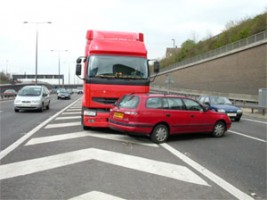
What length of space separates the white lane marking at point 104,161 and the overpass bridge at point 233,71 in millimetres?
32465

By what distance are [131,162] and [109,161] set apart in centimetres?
48

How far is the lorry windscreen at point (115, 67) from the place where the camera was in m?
13.9

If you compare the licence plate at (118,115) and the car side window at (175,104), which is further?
the car side window at (175,104)

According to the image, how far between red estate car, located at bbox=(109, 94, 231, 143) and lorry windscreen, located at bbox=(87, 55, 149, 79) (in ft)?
4.31

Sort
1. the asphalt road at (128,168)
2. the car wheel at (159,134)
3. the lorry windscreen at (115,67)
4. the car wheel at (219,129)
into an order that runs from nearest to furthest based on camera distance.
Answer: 1. the asphalt road at (128,168)
2. the car wheel at (159,134)
3. the car wheel at (219,129)
4. the lorry windscreen at (115,67)

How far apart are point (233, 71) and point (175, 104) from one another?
37736mm

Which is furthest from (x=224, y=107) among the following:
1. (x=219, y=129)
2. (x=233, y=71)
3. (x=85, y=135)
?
(x=233, y=71)

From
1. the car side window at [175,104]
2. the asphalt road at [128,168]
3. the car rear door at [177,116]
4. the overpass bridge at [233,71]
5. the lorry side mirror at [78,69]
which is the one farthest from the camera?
the overpass bridge at [233,71]

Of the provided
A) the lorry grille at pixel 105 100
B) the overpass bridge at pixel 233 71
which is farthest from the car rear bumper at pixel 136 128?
Answer: the overpass bridge at pixel 233 71

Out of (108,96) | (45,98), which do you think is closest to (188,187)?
(108,96)

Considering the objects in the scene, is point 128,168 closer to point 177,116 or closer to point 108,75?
point 177,116

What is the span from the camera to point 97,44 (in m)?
14.3

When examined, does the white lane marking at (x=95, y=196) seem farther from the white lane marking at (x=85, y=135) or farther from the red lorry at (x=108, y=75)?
the red lorry at (x=108, y=75)

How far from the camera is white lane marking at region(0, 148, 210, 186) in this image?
7.59 m
